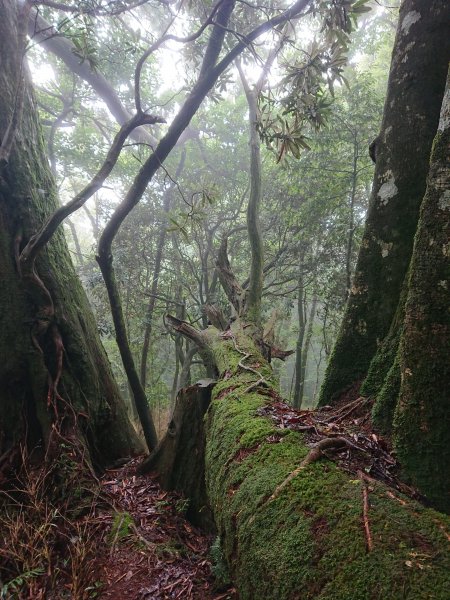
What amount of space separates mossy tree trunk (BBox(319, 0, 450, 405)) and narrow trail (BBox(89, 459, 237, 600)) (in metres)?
1.66

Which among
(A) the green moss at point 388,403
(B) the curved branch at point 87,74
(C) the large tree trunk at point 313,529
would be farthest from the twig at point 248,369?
(B) the curved branch at point 87,74

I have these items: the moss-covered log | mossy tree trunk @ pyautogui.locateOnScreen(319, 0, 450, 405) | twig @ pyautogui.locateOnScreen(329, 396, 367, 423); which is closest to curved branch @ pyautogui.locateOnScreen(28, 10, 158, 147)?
mossy tree trunk @ pyautogui.locateOnScreen(319, 0, 450, 405)

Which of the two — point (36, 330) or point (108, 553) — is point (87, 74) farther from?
point (108, 553)

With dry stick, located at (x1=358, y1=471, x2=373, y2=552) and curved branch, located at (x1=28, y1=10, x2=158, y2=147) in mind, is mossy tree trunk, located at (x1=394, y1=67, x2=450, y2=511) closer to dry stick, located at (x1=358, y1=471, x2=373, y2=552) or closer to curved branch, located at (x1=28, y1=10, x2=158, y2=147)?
dry stick, located at (x1=358, y1=471, x2=373, y2=552)

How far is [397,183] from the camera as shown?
2.62 meters

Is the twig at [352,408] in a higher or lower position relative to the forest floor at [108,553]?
higher

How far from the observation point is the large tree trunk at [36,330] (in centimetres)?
388

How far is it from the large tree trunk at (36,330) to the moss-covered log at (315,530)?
2631 millimetres

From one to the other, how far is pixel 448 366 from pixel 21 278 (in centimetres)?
407

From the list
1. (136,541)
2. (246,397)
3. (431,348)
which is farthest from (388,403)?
(136,541)

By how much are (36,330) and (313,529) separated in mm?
3636

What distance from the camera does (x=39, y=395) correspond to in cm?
395

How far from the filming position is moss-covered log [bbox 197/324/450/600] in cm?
106

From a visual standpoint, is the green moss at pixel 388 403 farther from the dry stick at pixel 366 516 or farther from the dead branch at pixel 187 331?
the dead branch at pixel 187 331
